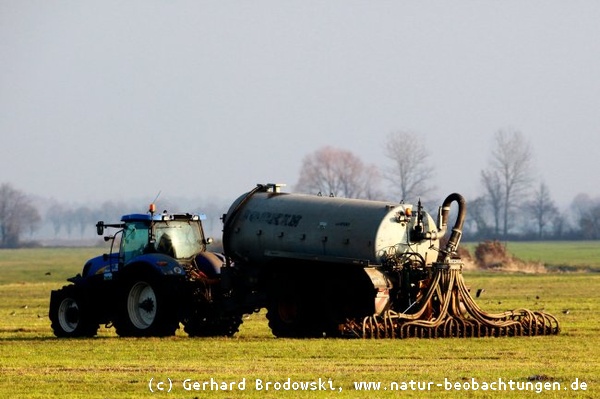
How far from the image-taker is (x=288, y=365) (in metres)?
22.4

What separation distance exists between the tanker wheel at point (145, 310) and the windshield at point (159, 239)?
93cm

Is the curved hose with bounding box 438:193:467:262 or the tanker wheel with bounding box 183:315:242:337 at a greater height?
the curved hose with bounding box 438:193:467:262

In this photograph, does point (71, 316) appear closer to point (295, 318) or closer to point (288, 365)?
point (295, 318)

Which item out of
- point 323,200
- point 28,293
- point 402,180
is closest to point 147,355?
point 323,200

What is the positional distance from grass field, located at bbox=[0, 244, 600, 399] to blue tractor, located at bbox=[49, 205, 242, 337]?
56 centimetres

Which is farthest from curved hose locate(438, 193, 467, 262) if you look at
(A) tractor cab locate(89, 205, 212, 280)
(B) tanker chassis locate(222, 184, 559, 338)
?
(A) tractor cab locate(89, 205, 212, 280)

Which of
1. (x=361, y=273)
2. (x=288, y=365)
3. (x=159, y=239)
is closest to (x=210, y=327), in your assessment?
(x=159, y=239)

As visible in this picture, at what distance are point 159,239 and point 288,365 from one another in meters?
8.93

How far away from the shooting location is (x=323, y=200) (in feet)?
98.8

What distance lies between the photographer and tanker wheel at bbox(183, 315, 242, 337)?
100ft

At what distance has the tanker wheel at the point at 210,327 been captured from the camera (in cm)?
3050

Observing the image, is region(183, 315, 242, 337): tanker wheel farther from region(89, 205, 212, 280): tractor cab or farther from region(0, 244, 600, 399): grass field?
region(89, 205, 212, 280): tractor cab

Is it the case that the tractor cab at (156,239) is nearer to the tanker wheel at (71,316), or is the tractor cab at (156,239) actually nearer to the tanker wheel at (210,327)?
the tanker wheel at (71,316)

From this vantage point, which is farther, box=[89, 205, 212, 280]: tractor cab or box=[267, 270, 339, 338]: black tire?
box=[89, 205, 212, 280]: tractor cab
